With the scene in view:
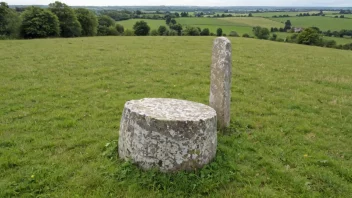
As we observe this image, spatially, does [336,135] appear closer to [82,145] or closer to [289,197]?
[289,197]

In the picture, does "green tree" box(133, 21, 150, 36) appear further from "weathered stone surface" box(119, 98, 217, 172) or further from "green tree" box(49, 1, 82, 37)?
"weathered stone surface" box(119, 98, 217, 172)

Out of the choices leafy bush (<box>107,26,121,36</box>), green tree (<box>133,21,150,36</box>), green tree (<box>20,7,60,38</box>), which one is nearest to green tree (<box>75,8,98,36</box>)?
leafy bush (<box>107,26,121,36</box>)

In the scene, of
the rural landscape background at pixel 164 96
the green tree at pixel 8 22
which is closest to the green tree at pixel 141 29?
the green tree at pixel 8 22

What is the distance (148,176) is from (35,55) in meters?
19.7

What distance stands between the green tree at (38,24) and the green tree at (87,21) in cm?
948

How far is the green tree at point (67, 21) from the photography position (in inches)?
2087

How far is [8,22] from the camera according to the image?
4431 cm

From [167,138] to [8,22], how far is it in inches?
1882

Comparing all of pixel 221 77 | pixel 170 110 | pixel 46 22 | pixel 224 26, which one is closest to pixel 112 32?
pixel 46 22

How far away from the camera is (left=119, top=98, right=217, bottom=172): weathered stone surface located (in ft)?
20.6

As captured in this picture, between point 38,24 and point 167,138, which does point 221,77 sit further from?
point 38,24

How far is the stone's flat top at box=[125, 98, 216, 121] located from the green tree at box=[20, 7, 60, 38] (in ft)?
150

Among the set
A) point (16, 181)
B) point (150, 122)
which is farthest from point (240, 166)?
point (16, 181)

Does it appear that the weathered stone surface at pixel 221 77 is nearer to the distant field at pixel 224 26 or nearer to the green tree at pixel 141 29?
the green tree at pixel 141 29
